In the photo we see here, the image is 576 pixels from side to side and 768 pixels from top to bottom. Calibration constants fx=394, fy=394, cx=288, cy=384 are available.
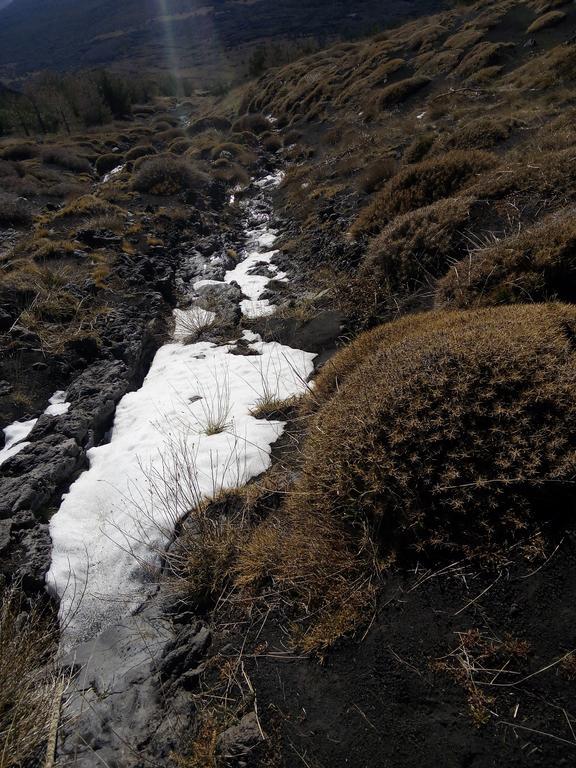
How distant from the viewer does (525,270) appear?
16.4ft

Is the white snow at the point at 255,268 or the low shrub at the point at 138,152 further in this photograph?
the low shrub at the point at 138,152

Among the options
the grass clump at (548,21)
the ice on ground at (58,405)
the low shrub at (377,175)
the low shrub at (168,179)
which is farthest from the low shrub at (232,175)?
the ice on ground at (58,405)

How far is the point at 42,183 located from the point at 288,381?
2496cm

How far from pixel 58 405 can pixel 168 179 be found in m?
16.6

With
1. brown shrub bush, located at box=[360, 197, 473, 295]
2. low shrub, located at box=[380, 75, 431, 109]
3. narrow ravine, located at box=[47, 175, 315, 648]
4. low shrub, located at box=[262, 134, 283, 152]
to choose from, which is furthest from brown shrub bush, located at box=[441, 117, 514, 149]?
low shrub, located at box=[262, 134, 283, 152]

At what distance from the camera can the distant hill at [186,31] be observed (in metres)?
107

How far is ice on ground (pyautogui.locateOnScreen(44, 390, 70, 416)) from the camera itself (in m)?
7.12

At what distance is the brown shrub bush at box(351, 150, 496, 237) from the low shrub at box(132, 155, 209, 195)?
42.3 ft

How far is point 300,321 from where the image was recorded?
873cm

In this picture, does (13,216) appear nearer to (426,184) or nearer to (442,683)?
(426,184)

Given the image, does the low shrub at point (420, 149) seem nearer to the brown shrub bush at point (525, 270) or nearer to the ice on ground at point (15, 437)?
the brown shrub bush at point (525, 270)

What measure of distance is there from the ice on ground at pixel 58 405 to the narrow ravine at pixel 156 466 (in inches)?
40.4

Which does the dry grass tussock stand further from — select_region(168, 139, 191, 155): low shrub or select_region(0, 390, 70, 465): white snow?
select_region(168, 139, 191, 155): low shrub

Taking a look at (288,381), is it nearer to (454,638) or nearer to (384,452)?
(384,452)
